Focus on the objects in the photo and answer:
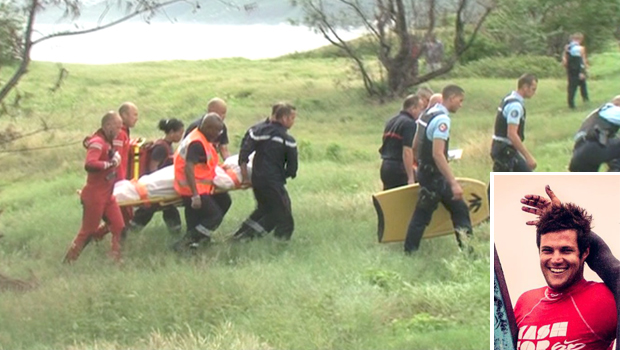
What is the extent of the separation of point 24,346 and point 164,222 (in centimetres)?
180

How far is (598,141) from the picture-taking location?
8062 millimetres

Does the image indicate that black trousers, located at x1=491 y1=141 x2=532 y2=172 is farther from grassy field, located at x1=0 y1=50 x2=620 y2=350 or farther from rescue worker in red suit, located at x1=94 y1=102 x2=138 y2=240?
rescue worker in red suit, located at x1=94 y1=102 x2=138 y2=240

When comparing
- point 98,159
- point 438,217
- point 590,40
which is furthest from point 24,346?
point 590,40

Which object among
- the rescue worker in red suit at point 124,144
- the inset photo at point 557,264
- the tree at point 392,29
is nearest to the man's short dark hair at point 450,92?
the tree at point 392,29

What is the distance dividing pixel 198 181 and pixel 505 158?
2297mm

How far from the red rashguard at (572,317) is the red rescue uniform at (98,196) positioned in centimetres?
421

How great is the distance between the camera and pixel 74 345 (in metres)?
6.52

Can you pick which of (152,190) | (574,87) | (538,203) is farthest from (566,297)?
(574,87)

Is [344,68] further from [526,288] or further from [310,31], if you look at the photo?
[526,288]

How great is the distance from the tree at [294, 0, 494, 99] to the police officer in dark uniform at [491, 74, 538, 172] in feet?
4.36

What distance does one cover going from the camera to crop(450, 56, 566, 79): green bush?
9.13m

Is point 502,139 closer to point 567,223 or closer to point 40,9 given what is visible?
point 40,9

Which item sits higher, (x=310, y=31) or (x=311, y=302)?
(x=310, y=31)

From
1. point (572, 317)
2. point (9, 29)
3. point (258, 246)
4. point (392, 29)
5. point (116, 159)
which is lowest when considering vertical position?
point (258, 246)
